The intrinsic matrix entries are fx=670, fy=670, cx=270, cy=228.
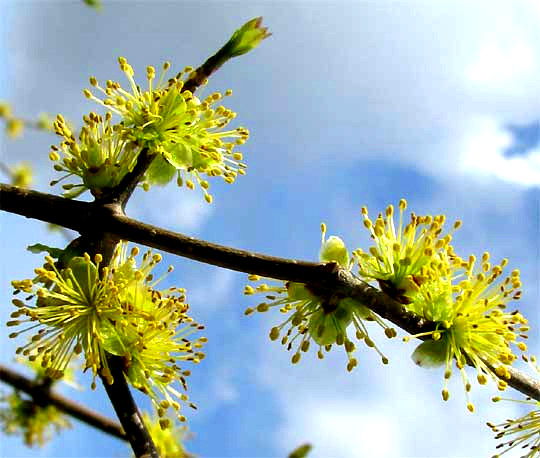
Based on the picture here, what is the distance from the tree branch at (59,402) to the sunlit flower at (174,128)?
1.42m

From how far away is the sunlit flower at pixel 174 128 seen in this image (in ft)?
9.24

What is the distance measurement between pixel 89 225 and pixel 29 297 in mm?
358

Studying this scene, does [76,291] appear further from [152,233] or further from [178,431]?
[178,431]

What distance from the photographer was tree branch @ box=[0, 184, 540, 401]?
2.28m

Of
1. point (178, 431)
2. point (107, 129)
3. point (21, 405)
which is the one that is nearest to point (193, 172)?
point (107, 129)

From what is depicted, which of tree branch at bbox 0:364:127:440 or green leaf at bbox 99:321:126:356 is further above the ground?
tree branch at bbox 0:364:127:440

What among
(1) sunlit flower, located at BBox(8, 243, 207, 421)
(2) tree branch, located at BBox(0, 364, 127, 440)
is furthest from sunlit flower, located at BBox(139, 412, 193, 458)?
(1) sunlit flower, located at BBox(8, 243, 207, 421)

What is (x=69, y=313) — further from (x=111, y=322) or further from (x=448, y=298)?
(x=448, y=298)

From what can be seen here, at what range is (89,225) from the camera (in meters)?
2.53

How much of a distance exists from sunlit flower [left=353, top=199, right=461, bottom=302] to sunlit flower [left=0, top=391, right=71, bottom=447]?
3.08m

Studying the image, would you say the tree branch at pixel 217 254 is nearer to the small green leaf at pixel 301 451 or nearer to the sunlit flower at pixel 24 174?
the small green leaf at pixel 301 451

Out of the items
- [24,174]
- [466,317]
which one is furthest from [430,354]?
[24,174]

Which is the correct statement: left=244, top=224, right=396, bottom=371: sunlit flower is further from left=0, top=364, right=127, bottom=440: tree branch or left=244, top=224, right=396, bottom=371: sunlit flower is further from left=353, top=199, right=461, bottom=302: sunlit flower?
left=0, top=364, right=127, bottom=440: tree branch

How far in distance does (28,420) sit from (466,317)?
3.53 m
